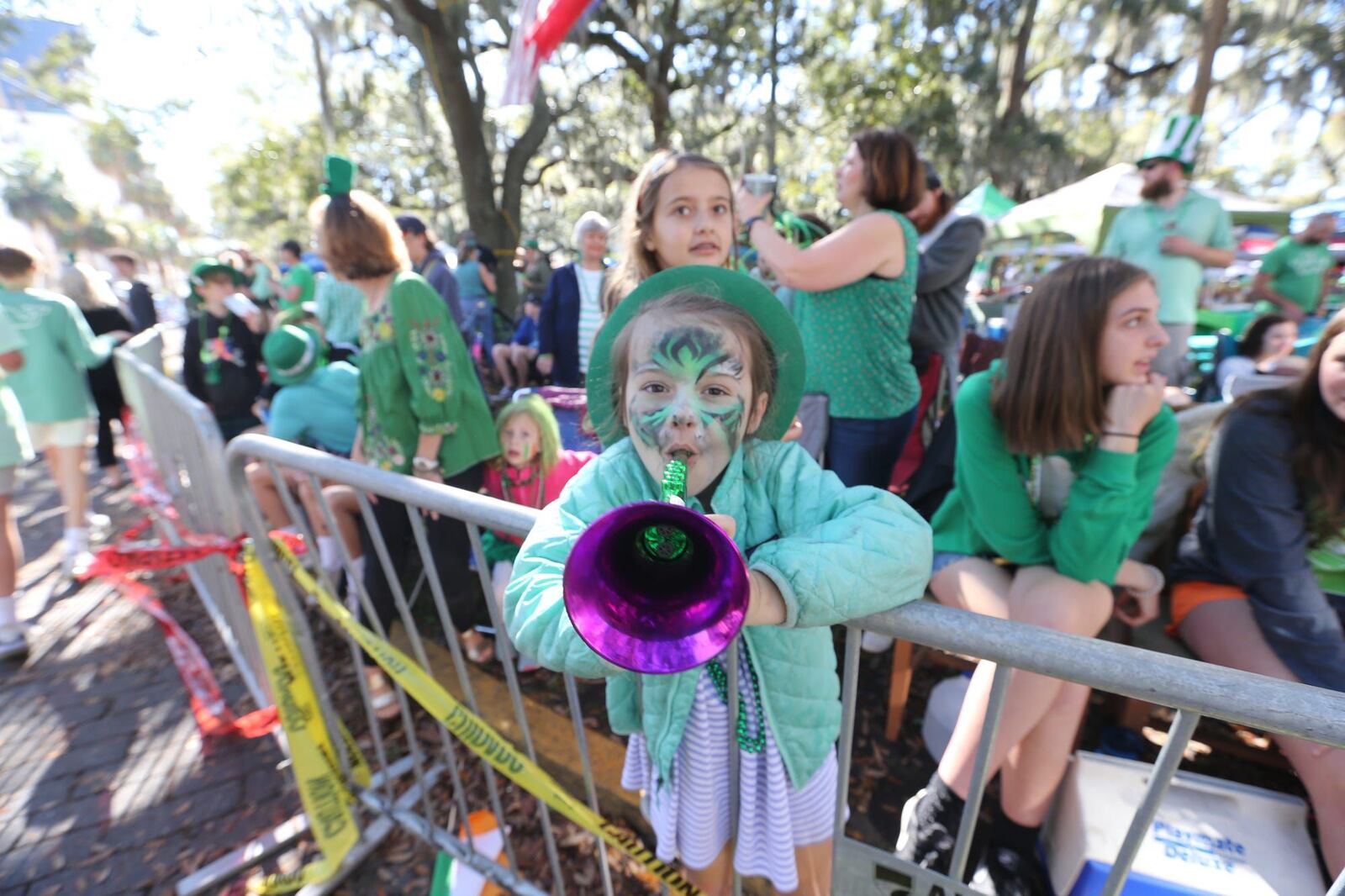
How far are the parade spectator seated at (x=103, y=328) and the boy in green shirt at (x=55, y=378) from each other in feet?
4.69

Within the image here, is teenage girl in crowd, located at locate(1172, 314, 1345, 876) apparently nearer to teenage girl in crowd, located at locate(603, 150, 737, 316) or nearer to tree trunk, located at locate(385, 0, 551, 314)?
teenage girl in crowd, located at locate(603, 150, 737, 316)

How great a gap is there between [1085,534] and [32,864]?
4.04 m

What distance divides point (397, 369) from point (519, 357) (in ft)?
11.4

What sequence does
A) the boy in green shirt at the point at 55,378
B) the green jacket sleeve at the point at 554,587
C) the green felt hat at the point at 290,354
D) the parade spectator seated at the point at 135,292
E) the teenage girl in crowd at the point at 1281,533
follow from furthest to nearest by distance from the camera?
the parade spectator seated at the point at 135,292
the boy in green shirt at the point at 55,378
the green felt hat at the point at 290,354
the teenage girl in crowd at the point at 1281,533
the green jacket sleeve at the point at 554,587

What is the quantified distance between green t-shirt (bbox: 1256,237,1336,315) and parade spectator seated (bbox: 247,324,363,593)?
22.3 ft

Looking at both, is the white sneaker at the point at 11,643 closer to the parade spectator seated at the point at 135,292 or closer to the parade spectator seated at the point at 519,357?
the parade spectator seated at the point at 519,357

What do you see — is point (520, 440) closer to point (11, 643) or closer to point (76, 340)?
point (11, 643)

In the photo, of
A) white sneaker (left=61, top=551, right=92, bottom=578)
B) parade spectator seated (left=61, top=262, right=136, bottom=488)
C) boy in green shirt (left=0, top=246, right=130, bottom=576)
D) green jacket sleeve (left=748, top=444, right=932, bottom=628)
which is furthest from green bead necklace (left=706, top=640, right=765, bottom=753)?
parade spectator seated (left=61, top=262, right=136, bottom=488)

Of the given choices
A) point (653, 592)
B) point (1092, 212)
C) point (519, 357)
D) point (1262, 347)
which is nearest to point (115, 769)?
point (653, 592)

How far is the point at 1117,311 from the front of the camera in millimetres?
Result: 1989

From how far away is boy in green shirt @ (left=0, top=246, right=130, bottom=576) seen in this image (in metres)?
4.30

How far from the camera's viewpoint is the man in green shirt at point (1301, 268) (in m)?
4.79

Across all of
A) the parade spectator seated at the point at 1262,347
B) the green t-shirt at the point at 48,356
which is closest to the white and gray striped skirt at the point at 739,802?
the parade spectator seated at the point at 1262,347

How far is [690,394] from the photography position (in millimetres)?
1182
